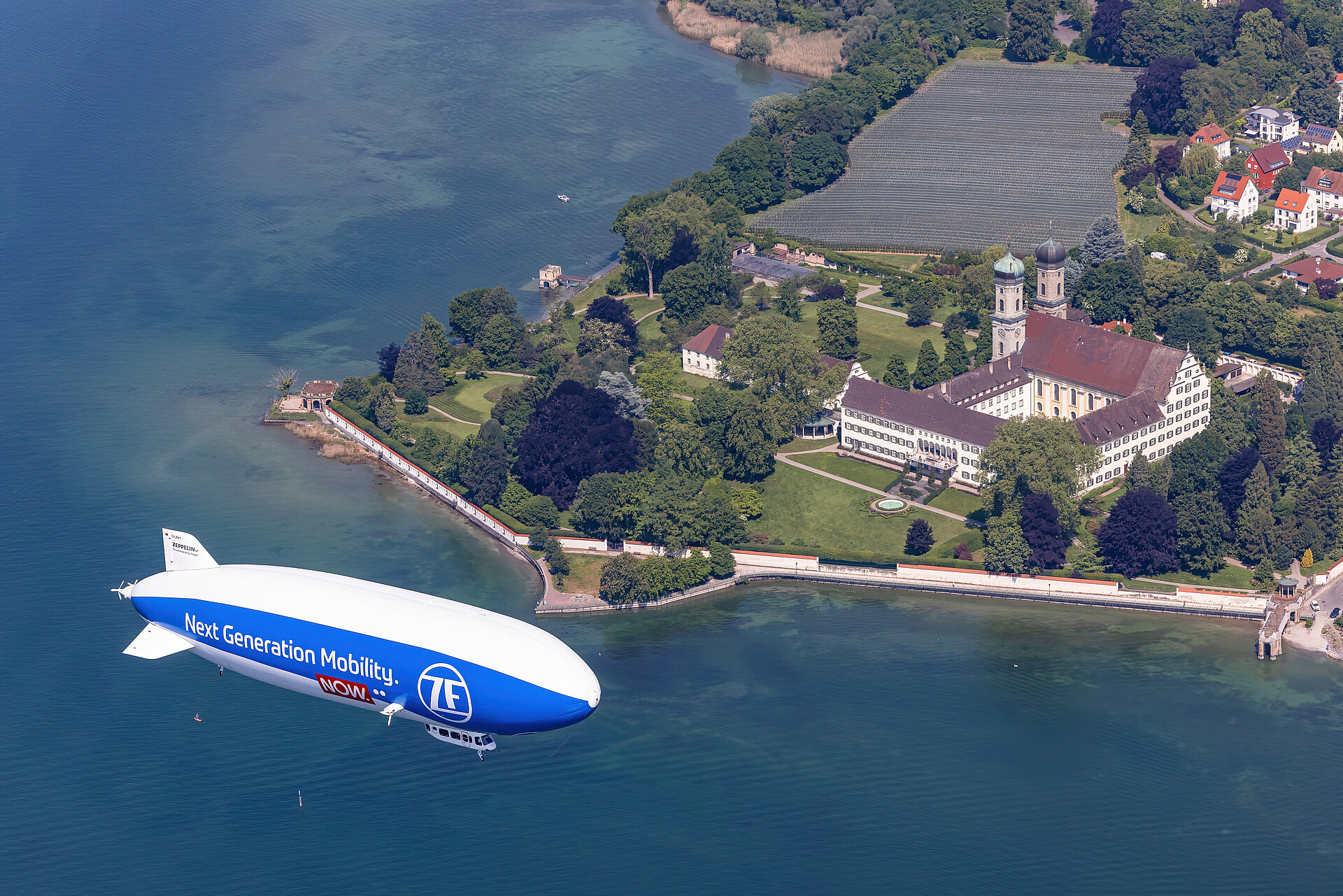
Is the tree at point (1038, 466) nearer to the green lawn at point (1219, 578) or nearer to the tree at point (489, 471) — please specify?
the green lawn at point (1219, 578)

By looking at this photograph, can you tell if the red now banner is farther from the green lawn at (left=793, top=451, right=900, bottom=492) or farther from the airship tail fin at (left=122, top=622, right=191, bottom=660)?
the green lawn at (left=793, top=451, right=900, bottom=492)

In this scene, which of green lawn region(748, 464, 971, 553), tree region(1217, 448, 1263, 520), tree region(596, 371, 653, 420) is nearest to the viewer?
tree region(1217, 448, 1263, 520)

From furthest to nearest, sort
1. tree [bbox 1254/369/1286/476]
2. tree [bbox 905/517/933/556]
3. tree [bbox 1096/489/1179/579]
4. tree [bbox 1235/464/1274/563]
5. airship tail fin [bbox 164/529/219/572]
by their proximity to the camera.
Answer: tree [bbox 1254/369/1286/476]
tree [bbox 905/517/933/556]
tree [bbox 1235/464/1274/563]
tree [bbox 1096/489/1179/579]
airship tail fin [bbox 164/529/219/572]

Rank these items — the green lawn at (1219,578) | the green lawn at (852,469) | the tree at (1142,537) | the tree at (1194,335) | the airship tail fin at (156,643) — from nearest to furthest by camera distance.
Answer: the airship tail fin at (156,643) → the green lawn at (1219,578) → the tree at (1142,537) → the green lawn at (852,469) → the tree at (1194,335)

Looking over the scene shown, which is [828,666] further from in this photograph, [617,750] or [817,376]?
[817,376]

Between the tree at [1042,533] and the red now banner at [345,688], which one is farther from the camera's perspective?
the tree at [1042,533]

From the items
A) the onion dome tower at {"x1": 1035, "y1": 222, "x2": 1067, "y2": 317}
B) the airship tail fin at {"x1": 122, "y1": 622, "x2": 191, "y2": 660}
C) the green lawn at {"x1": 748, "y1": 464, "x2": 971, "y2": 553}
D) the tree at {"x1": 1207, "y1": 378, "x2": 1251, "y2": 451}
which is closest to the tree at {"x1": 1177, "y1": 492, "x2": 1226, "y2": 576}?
the tree at {"x1": 1207, "y1": 378, "x2": 1251, "y2": 451}

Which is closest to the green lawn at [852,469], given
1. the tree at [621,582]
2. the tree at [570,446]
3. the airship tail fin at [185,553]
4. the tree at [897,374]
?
the tree at [897,374]

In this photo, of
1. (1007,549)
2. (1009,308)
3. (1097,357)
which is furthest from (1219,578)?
(1009,308)
